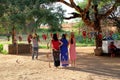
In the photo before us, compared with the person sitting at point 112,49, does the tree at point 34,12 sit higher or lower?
higher

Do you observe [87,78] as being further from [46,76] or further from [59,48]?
[59,48]

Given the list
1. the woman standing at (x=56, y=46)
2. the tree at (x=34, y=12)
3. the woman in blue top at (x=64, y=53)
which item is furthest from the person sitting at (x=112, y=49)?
the woman standing at (x=56, y=46)

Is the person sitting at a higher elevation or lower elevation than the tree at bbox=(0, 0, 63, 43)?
lower

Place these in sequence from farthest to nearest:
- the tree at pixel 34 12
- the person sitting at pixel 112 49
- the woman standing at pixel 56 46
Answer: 1. the person sitting at pixel 112 49
2. the tree at pixel 34 12
3. the woman standing at pixel 56 46

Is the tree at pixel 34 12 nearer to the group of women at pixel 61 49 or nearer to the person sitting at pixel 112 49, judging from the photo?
the group of women at pixel 61 49

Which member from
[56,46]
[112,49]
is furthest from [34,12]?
[112,49]

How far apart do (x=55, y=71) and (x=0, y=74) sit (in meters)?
2.38

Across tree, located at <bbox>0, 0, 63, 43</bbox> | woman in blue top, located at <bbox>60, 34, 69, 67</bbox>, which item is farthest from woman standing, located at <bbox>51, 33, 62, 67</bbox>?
tree, located at <bbox>0, 0, 63, 43</bbox>

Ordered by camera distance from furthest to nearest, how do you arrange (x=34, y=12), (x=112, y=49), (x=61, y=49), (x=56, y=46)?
(x=112, y=49), (x=34, y=12), (x=61, y=49), (x=56, y=46)

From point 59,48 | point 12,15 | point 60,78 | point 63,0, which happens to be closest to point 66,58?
point 59,48

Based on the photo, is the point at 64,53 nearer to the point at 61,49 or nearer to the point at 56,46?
the point at 61,49

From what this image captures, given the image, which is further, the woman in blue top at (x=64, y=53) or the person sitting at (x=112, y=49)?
the person sitting at (x=112, y=49)

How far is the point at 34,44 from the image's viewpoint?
18.4m

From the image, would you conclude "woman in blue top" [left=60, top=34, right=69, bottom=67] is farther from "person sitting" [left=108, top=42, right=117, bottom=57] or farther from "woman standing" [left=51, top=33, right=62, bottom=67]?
"person sitting" [left=108, top=42, right=117, bottom=57]
